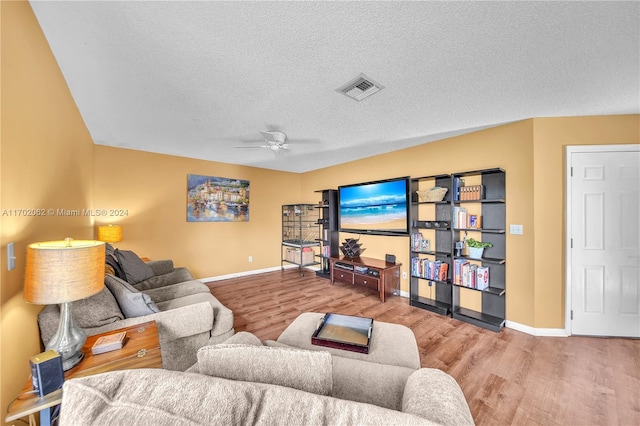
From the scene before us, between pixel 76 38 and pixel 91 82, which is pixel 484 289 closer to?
pixel 76 38

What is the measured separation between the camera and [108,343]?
1.37 metres

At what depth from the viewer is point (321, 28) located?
1.38m

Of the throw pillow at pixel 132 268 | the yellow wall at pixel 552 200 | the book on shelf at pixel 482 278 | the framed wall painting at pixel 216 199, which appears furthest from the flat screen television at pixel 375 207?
the throw pillow at pixel 132 268

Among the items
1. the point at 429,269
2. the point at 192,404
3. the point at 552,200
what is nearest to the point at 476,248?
the point at 429,269

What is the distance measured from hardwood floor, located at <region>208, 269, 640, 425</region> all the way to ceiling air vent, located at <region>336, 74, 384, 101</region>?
8.09ft

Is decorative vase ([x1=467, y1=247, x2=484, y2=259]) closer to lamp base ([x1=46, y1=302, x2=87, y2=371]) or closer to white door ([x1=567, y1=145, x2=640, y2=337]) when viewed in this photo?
white door ([x1=567, y1=145, x2=640, y2=337])

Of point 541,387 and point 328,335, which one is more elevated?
point 328,335

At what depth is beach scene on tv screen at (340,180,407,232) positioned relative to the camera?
3773 millimetres

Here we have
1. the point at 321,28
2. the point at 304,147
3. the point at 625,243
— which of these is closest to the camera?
the point at 321,28

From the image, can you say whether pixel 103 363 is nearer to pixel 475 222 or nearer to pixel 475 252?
pixel 475 252

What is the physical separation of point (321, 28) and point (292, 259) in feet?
15.0

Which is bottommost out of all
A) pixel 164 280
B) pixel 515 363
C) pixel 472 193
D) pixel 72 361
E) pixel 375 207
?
pixel 515 363

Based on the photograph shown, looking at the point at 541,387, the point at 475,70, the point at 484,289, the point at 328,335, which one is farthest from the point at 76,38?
the point at 484,289

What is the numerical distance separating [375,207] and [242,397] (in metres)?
3.67
